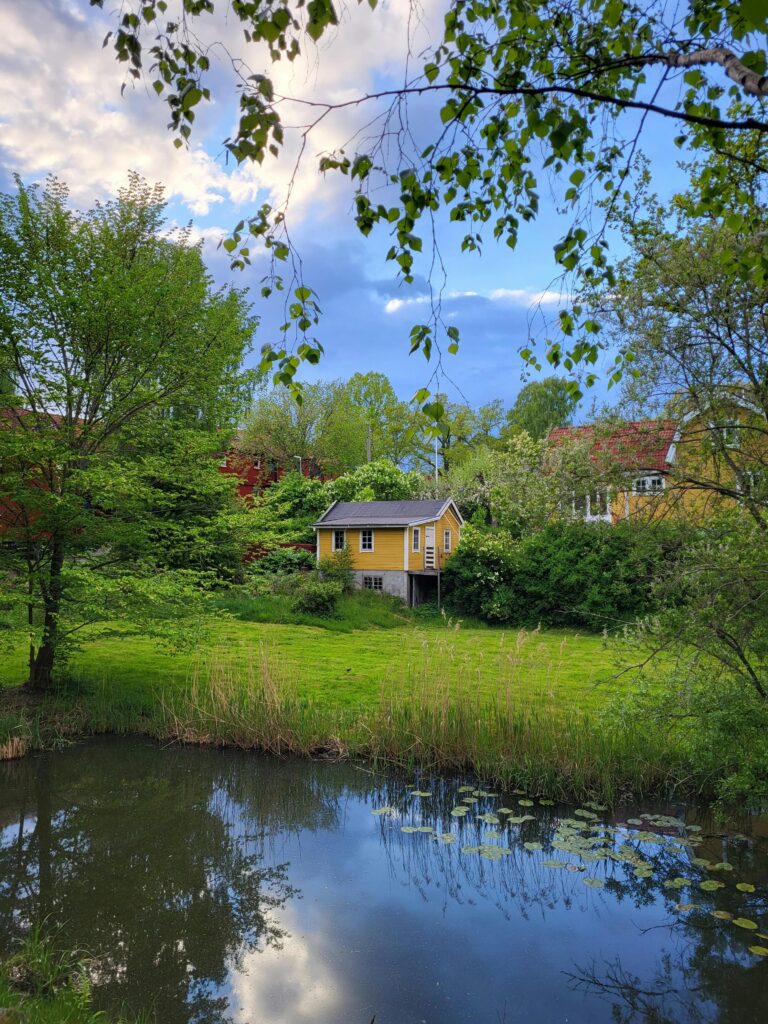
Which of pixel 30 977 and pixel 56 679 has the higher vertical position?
pixel 56 679

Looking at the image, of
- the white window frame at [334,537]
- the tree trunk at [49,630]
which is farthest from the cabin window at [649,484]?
the white window frame at [334,537]

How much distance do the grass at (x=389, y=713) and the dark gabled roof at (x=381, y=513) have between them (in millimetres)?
12836

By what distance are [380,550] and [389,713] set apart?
17.7m

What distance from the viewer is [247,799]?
7.75m

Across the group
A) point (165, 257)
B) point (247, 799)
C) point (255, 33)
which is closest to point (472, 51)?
point (255, 33)

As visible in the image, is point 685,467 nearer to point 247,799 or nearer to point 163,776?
point 247,799

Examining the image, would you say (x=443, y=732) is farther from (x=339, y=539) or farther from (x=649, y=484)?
(x=339, y=539)

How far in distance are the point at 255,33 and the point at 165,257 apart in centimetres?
937

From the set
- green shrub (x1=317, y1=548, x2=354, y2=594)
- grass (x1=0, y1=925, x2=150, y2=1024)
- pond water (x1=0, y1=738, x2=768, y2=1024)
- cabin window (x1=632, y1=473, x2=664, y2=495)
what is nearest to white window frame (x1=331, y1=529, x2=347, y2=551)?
green shrub (x1=317, y1=548, x2=354, y2=594)

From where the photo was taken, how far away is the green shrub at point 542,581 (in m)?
20.9

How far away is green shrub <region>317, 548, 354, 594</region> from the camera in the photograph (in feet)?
81.3

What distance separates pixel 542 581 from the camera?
73.0ft

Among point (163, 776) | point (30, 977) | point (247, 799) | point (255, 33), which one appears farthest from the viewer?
point (163, 776)

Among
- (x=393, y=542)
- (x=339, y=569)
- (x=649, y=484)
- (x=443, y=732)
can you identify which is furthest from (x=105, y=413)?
(x=393, y=542)
